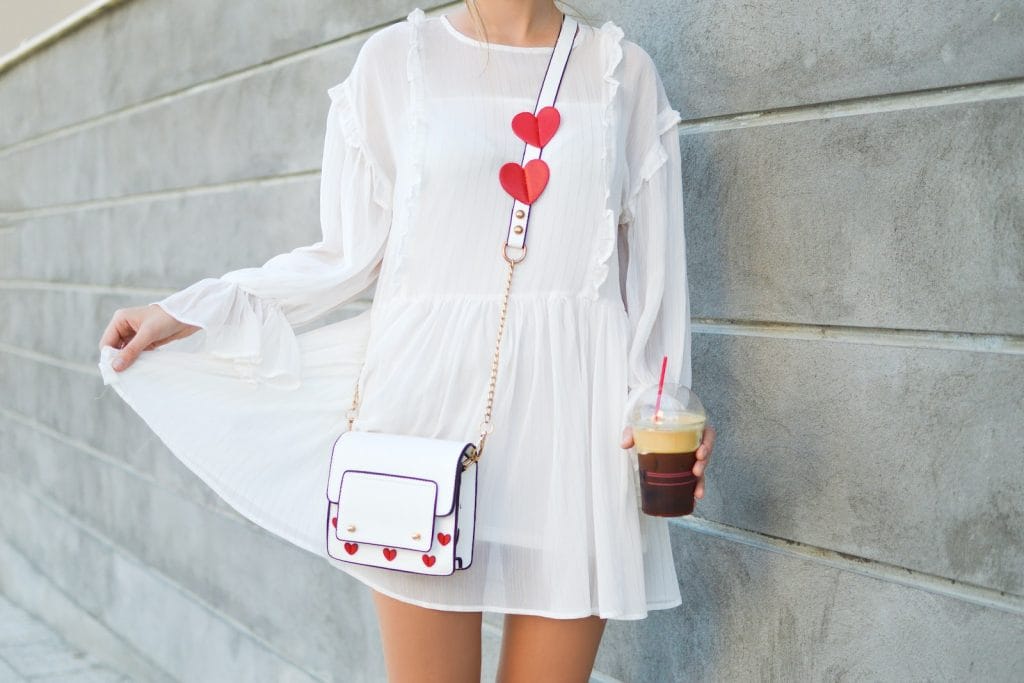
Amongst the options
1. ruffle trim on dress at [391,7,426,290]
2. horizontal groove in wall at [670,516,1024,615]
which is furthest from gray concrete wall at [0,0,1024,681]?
ruffle trim on dress at [391,7,426,290]

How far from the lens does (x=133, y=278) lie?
5.23 meters

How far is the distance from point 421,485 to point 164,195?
138 inches

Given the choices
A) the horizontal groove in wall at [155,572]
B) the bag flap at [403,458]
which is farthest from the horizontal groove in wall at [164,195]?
the bag flap at [403,458]

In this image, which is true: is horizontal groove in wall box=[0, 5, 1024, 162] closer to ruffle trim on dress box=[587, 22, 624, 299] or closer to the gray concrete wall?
the gray concrete wall

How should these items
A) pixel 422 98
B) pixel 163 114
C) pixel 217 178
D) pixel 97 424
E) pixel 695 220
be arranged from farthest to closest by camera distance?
pixel 97 424
pixel 163 114
pixel 217 178
pixel 695 220
pixel 422 98

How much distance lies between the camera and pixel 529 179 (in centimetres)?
204

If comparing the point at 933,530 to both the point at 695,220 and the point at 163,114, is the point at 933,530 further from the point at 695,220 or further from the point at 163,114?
the point at 163,114

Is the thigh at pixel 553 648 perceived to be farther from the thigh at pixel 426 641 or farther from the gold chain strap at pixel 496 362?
the gold chain strap at pixel 496 362

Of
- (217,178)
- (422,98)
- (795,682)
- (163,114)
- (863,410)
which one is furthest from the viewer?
(163,114)

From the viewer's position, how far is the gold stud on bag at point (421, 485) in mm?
1877

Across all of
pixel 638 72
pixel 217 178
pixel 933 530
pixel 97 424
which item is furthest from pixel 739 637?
pixel 97 424

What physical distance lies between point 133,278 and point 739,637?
12.0 ft

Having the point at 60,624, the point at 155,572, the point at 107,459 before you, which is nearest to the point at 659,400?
the point at 155,572

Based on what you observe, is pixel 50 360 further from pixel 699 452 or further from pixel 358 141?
pixel 699 452
